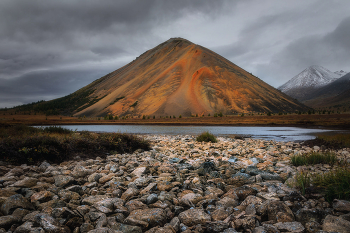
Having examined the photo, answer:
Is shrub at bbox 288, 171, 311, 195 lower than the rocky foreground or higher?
higher

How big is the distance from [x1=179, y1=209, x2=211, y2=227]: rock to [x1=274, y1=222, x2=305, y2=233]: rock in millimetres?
1118

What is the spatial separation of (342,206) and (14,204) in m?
5.90

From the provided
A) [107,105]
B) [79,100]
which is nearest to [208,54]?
[107,105]

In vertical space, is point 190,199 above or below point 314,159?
below

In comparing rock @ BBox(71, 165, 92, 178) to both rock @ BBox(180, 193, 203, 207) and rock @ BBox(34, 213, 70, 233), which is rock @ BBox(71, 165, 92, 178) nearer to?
rock @ BBox(34, 213, 70, 233)

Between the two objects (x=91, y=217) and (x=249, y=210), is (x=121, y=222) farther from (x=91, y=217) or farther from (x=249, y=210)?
(x=249, y=210)

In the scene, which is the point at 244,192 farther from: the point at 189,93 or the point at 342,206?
the point at 189,93

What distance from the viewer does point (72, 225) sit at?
3.12 m

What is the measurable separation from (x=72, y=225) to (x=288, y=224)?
3.51 metres

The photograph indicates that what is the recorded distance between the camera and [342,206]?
342 cm

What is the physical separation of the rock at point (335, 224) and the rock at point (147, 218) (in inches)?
101

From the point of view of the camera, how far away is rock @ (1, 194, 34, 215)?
132 inches

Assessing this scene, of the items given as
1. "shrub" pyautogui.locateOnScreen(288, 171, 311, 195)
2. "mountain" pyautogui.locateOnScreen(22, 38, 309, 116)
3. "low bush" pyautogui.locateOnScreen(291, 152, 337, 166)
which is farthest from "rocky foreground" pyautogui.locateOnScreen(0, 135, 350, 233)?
"mountain" pyautogui.locateOnScreen(22, 38, 309, 116)

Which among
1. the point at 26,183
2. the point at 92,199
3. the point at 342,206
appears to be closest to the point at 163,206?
the point at 92,199
